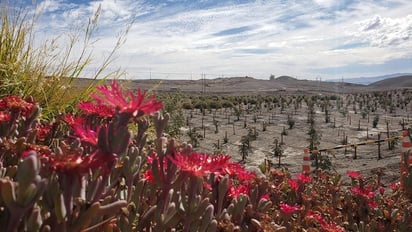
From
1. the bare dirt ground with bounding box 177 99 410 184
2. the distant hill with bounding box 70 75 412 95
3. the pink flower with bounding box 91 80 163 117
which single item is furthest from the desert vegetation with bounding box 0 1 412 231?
the distant hill with bounding box 70 75 412 95

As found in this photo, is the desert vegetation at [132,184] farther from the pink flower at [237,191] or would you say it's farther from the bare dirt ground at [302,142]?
the bare dirt ground at [302,142]

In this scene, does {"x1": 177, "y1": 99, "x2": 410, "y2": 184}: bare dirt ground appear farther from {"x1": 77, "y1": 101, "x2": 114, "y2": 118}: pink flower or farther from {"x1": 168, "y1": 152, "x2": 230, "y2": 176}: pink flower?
{"x1": 168, "y1": 152, "x2": 230, "y2": 176}: pink flower

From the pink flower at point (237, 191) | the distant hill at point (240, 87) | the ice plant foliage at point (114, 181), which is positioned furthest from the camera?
the distant hill at point (240, 87)

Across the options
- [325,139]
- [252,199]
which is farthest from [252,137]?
[252,199]

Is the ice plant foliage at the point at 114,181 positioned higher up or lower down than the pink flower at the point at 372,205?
higher up

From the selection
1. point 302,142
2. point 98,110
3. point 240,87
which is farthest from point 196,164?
point 240,87

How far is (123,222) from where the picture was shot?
1.20 meters

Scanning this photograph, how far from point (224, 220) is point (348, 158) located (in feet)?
39.0

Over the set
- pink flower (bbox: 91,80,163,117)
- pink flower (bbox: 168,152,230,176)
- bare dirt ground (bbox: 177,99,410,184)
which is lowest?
bare dirt ground (bbox: 177,99,410,184)

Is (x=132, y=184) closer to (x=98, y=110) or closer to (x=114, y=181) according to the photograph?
(x=114, y=181)

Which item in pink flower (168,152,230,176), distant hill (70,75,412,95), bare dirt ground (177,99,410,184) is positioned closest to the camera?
pink flower (168,152,230,176)

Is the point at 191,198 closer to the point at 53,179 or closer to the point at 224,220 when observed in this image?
the point at 224,220

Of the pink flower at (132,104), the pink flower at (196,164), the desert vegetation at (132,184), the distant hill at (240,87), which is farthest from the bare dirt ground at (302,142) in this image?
the distant hill at (240,87)

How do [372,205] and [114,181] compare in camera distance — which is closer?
[114,181]
